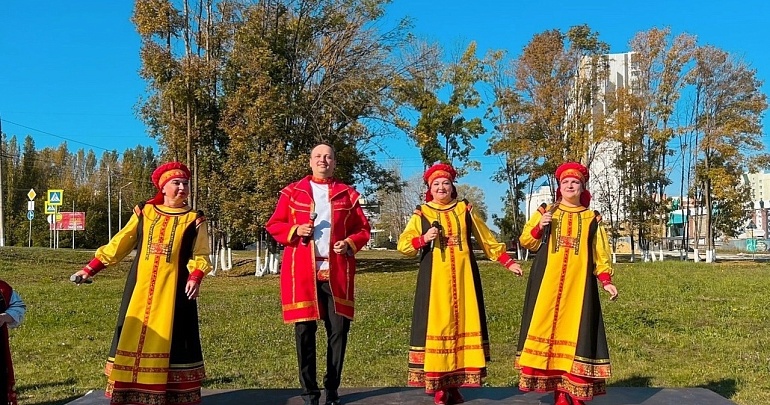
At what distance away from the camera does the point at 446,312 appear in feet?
13.9

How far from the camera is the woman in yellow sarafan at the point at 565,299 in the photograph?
13.8 ft

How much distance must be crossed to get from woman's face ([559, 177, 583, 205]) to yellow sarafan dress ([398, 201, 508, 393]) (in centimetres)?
67

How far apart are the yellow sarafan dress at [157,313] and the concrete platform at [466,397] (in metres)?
0.77

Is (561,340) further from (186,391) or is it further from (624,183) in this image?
(624,183)

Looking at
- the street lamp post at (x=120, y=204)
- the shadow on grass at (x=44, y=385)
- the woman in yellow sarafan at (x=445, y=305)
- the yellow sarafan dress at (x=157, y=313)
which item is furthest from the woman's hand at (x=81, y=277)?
the street lamp post at (x=120, y=204)

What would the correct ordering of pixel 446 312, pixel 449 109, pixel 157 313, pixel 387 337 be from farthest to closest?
pixel 449 109
pixel 387 337
pixel 446 312
pixel 157 313

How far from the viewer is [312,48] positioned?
22.1m

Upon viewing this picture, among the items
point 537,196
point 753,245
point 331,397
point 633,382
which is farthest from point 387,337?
point 753,245

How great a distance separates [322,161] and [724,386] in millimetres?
4110

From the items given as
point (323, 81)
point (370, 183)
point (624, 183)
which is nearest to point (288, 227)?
point (323, 81)

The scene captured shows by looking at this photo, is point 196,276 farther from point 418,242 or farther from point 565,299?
point 565,299

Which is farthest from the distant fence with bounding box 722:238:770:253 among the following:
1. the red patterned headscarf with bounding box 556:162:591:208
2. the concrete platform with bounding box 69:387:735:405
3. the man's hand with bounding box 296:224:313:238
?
the man's hand with bounding box 296:224:313:238

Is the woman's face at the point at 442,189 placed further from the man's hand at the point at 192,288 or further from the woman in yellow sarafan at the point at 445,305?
the man's hand at the point at 192,288

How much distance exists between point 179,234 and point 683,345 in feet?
20.3
